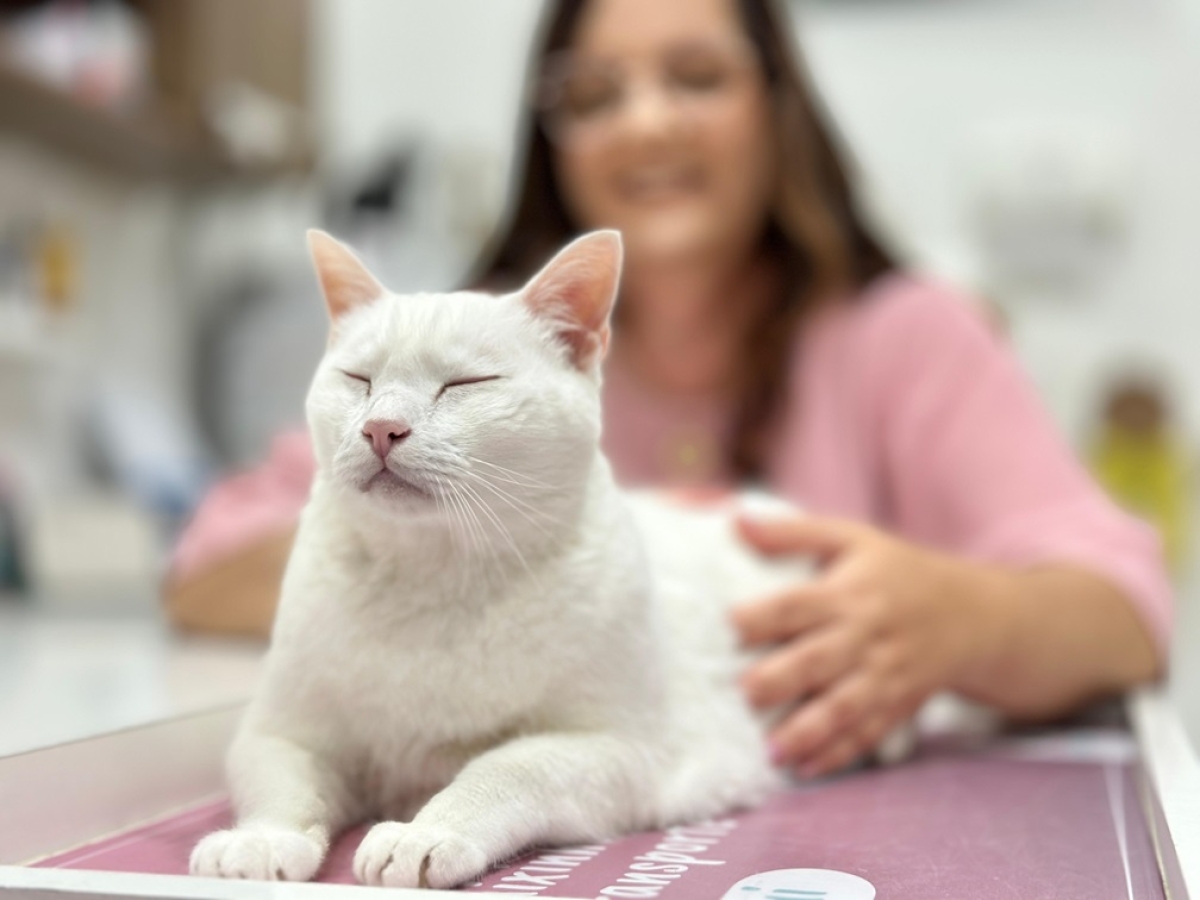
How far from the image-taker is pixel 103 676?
0.89 metres

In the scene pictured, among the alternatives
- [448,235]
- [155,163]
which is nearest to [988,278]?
[448,235]

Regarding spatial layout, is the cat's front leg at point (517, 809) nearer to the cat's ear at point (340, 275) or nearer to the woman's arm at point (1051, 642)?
the cat's ear at point (340, 275)

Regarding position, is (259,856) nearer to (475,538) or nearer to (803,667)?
(475,538)

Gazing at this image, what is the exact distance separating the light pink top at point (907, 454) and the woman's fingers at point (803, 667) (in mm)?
281

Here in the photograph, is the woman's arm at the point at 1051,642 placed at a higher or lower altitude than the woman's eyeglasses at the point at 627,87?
lower

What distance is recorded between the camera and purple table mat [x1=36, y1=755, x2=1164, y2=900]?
454 mm

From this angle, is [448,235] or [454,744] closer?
[454,744]

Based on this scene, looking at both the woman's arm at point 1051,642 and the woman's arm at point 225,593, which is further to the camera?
the woman's arm at point 225,593

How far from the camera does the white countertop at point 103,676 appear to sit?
659 mm

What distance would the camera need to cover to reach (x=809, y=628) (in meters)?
0.75

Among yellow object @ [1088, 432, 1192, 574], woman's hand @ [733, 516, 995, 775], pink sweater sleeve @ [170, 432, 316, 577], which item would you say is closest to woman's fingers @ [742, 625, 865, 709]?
woman's hand @ [733, 516, 995, 775]

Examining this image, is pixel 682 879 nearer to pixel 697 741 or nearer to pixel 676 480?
pixel 697 741

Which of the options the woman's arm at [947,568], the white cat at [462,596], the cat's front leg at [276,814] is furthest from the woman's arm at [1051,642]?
the cat's front leg at [276,814]

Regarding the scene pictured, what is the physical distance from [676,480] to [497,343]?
698 mm
